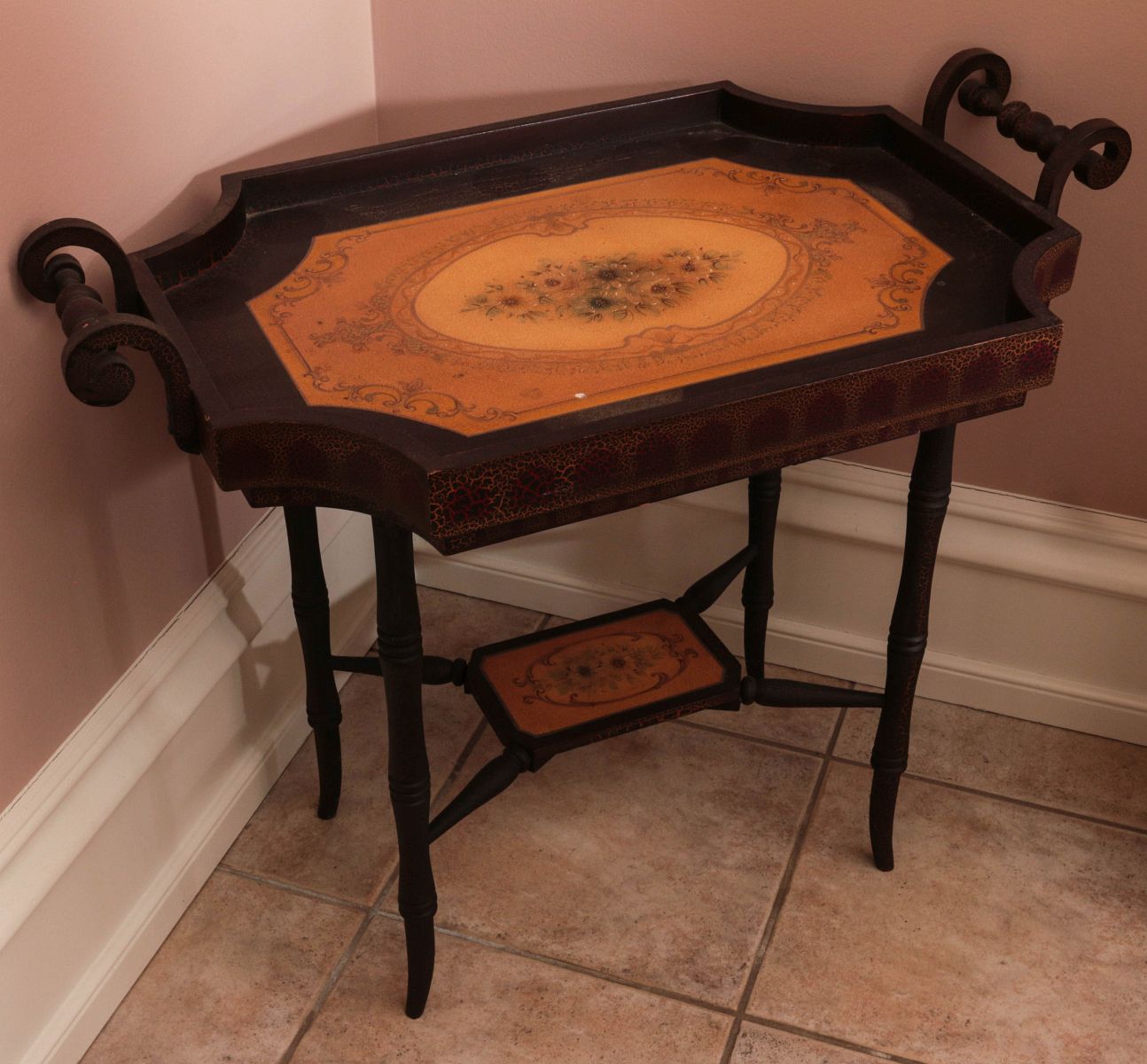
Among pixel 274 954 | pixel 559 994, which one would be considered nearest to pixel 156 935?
pixel 274 954

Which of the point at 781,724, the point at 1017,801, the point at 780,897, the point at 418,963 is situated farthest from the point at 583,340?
the point at 1017,801

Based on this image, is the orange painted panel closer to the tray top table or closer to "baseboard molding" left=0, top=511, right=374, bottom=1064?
"baseboard molding" left=0, top=511, right=374, bottom=1064

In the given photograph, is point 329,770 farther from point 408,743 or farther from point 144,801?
point 408,743

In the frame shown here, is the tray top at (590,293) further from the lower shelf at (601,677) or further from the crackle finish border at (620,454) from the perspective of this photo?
the lower shelf at (601,677)

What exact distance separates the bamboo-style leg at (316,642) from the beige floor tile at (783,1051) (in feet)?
2.40

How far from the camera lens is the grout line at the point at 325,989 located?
71.2 inches

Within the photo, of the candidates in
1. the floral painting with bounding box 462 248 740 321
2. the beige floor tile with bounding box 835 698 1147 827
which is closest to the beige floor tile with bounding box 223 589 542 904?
the beige floor tile with bounding box 835 698 1147 827

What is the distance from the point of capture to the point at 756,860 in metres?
2.09

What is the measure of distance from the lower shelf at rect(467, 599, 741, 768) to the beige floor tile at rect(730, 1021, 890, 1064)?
44 centimetres

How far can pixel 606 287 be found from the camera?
160 cm

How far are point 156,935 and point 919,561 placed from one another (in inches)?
46.8

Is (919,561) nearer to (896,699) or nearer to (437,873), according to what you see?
(896,699)

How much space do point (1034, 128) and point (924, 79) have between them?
29 centimetres

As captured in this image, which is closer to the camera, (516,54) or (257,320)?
(257,320)
